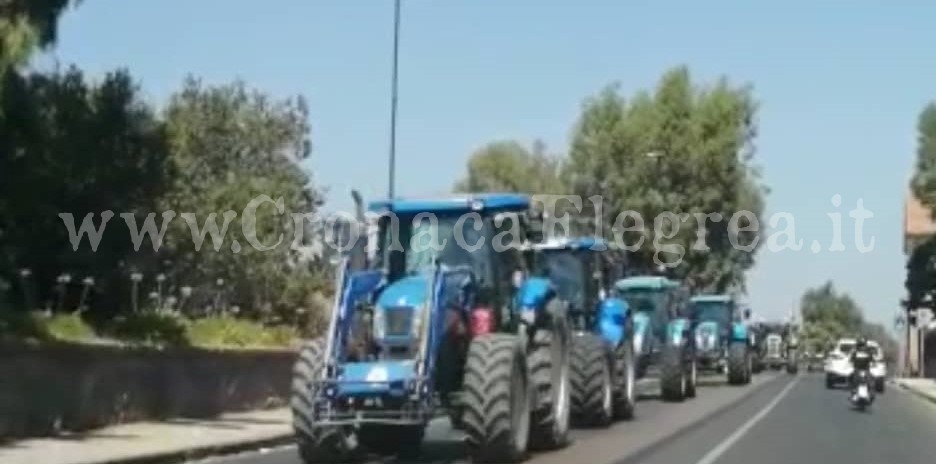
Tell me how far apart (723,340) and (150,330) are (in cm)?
2873

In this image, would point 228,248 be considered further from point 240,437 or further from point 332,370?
point 332,370

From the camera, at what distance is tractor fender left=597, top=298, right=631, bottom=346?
30.0 meters

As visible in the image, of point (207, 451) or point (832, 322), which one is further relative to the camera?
point (832, 322)

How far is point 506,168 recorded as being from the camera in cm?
9581

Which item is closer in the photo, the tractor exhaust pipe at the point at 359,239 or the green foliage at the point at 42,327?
the tractor exhaust pipe at the point at 359,239

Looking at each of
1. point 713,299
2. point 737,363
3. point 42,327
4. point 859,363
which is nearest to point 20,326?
point 42,327

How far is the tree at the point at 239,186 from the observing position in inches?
1823

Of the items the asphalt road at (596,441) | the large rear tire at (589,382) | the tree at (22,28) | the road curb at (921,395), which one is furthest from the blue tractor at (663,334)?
the tree at (22,28)

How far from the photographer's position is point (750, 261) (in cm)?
7606

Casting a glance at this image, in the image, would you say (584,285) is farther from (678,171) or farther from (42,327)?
(678,171)

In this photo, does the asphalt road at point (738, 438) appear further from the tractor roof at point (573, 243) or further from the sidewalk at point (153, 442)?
the tractor roof at point (573, 243)

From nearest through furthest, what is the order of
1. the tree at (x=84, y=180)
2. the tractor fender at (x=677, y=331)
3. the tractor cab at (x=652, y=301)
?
the tree at (x=84, y=180), the tractor fender at (x=677, y=331), the tractor cab at (x=652, y=301)

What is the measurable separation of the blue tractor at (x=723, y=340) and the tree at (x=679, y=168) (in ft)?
37.5

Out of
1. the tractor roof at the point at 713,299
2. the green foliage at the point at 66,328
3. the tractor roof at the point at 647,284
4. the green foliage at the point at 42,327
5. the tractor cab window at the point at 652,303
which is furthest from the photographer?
the tractor roof at the point at 713,299
